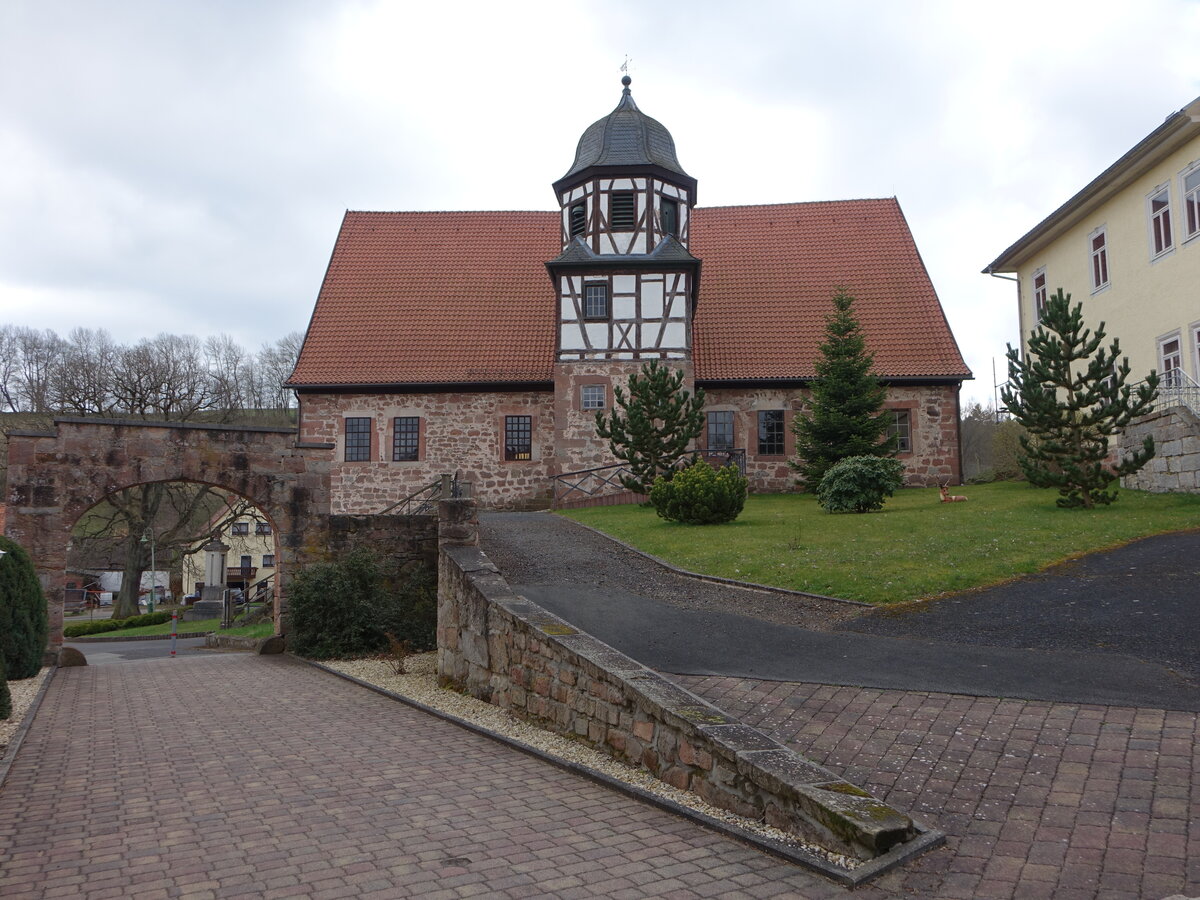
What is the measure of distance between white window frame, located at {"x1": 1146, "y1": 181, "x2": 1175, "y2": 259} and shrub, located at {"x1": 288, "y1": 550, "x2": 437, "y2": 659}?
17006mm

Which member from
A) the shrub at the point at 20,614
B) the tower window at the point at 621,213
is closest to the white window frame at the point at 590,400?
the tower window at the point at 621,213

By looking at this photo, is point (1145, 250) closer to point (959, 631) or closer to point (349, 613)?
point (959, 631)

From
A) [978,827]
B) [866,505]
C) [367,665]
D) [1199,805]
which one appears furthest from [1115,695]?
[866,505]

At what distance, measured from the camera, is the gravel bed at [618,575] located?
1064 centimetres

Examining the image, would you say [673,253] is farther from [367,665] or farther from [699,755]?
[699,755]

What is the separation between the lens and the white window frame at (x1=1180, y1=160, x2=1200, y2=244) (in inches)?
734

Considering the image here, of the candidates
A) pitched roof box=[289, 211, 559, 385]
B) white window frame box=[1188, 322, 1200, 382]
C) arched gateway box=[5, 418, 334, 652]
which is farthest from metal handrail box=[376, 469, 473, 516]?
white window frame box=[1188, 322, 1200, 382]

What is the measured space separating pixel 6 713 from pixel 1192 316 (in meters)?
21.1

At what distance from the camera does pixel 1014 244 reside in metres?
25.7

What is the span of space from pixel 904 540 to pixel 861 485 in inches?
174

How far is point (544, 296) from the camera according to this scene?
28922 millimetres

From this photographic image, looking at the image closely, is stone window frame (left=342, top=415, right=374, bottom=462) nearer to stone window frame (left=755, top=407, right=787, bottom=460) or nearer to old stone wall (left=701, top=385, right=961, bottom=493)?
old stone wall (left=701, top=385, right=961, bottom=493)

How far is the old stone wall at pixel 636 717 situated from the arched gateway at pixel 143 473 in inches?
187

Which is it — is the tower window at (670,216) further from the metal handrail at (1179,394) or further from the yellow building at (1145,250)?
the metal handrail at (1179,394)
